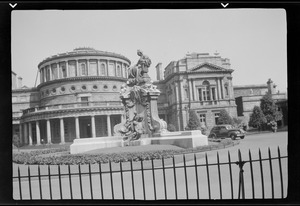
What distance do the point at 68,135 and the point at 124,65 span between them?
58.5 ft

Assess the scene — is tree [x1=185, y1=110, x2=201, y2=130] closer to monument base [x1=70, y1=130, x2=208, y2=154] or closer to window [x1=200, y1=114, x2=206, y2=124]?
window [x1=200, y1=114, x2=206, y2=124]

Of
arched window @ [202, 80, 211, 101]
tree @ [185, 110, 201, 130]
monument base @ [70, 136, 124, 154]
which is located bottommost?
monument base @ [70, 136, 124, 154]

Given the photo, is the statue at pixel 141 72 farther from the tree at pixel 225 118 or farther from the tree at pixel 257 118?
the tree at pixel 225 118

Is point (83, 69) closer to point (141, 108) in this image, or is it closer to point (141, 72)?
point (141, 72)

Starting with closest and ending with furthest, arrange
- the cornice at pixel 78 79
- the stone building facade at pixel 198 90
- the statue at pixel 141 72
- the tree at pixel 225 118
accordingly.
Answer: the statue at pixel 141 72
the tree at pixel 225 118
the stone building facade at pixel 198 90
the cornice at pixel 78 79

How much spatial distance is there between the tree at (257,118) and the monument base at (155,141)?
419 cm

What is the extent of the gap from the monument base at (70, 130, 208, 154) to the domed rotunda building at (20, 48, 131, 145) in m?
17.1

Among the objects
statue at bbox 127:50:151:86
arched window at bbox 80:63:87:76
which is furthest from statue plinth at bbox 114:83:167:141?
arched window at bbox 80:63:87:76

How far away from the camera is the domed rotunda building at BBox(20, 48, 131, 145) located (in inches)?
1453

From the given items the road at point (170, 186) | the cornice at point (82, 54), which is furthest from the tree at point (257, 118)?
the cornice at point (82, 54)

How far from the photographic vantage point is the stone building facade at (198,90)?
2330 centimetres

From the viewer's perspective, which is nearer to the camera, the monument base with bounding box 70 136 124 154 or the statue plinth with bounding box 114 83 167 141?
the monument base with bounding box 70 136 124 154
